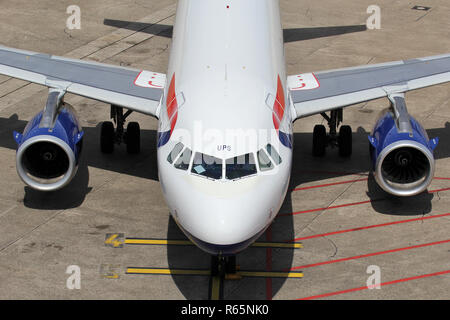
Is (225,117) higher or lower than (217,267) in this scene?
higher

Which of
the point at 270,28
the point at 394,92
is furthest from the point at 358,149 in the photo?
the point at 270,28

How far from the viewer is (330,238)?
21203 mm

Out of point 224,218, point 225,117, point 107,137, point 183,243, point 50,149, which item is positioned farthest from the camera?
point 107,137

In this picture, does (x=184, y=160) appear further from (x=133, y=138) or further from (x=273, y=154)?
(x=133, y=138)

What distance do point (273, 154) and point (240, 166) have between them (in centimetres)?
111

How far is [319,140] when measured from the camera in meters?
25.3

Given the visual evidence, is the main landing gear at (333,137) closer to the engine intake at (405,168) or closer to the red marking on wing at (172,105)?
the engine intake at (405,168)

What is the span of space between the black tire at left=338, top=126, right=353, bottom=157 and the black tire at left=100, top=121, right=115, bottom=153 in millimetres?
7245

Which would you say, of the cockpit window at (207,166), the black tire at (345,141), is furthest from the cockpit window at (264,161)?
the black tire at (345,141)

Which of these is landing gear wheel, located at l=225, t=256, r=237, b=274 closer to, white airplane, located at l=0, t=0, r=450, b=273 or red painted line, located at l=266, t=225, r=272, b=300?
white airplane, located at l=0, t=0, r=450, b=273

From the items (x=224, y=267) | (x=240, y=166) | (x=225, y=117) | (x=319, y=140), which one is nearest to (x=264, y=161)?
(x=240, y=166)

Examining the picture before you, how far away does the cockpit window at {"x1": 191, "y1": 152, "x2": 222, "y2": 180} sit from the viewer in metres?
17.5

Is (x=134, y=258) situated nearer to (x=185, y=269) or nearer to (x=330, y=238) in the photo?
(x=185, y=269)
